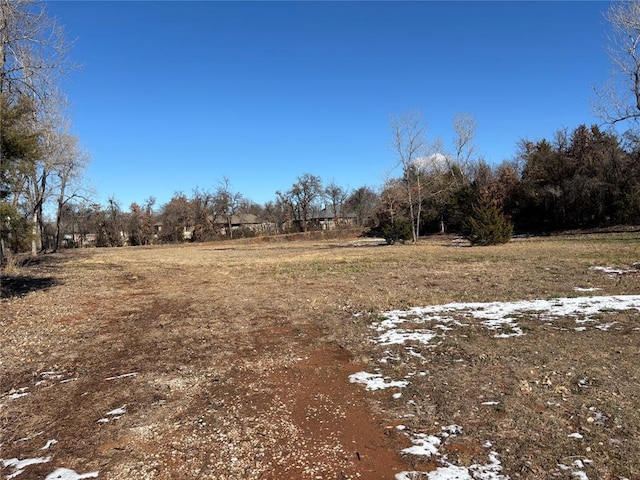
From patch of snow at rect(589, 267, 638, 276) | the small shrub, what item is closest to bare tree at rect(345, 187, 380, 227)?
the small shrub

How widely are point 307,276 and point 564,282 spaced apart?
7.58m

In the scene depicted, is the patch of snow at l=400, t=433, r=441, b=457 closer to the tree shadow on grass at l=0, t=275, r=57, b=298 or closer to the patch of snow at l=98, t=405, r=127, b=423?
the patch of snow at l=98, t=405, r=127, b=423

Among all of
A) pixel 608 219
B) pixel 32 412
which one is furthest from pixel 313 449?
pixel 608 219

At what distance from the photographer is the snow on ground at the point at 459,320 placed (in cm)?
430

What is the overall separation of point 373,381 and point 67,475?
292 centimetres

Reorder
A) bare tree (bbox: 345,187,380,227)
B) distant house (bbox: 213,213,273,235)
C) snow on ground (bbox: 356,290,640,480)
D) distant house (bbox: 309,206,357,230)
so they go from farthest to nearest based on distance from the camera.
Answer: bare tree (bbox: 345,187,380,227) < distant house (bbox: 309,206,357,230) < distant house (bbox: 213,213,273,235) < snow on ground (bbox: 356,290,640,480)

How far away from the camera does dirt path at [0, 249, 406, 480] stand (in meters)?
3.03

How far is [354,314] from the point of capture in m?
7.86

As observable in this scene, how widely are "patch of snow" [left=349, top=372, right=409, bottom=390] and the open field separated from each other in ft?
0.09

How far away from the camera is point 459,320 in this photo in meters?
6.82

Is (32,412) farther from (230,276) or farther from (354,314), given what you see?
(230,276)

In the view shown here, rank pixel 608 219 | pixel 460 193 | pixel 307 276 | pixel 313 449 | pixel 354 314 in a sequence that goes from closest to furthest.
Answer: pixel 313 449 → pixel 354 314 → pixel 307 276 → pixel 608 219 → pixel 460 193

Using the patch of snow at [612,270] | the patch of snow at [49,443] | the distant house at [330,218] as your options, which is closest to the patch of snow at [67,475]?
the patch of snow at [49,443]

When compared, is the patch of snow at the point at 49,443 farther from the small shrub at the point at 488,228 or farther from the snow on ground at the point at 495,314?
the small shrub at the point at 488,228
